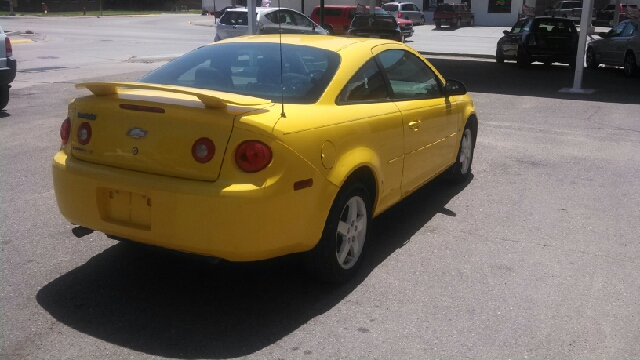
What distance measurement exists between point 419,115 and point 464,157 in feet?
5.83

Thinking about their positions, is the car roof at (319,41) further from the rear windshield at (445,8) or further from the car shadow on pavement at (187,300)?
the rear windshield at (445,8)

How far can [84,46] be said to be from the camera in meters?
27.7

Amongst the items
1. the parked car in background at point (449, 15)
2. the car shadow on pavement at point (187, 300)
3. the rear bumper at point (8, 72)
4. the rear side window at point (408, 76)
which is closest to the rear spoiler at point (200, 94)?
the car shadow on pavement at point (187, 300)

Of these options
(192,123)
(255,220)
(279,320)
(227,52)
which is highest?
(227,52)

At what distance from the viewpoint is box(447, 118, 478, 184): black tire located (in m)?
6.90

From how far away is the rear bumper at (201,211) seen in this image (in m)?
3.74

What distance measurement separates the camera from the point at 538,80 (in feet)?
59.0

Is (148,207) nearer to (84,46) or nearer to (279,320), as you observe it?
(279,320)

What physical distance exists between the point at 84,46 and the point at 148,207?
25.8 metres

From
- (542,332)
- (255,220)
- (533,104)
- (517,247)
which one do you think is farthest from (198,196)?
(533,104)

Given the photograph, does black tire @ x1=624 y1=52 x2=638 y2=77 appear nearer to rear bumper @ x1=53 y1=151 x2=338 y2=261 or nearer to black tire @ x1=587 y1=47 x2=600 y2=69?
black tire @ x1=587 y1=47 x2=600 y2=69

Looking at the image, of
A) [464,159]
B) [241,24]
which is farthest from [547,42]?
[464,159]

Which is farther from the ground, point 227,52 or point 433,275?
point 227,52

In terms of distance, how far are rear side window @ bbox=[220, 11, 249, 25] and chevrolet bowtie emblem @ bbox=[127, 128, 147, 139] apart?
798 inches
